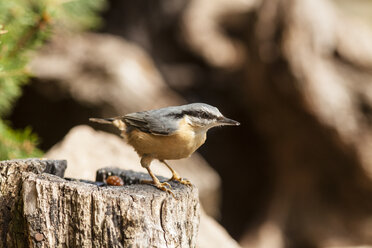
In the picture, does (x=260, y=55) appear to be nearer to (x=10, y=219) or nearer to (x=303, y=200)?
(x=303, y=200)

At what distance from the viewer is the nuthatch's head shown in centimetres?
261

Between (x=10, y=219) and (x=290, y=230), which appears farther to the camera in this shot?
(x=290, y=230)

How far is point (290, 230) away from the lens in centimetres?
644

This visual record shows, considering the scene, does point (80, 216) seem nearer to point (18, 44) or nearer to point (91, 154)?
point (18, 44)

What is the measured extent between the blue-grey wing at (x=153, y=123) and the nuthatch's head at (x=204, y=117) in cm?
10

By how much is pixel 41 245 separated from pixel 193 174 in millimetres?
3562

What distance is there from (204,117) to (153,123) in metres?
0.29

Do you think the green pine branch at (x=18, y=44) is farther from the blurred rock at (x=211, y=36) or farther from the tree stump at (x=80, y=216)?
the blurred rock at (x=211, y=36)

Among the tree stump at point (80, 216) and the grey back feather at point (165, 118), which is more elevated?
the grey back feather at point (165, 118)

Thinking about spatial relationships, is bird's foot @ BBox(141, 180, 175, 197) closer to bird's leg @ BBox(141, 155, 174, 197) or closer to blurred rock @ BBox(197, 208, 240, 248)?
bird's leg @ BBox(141, 155, 174, 197)

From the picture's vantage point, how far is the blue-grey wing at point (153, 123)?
8.56 feet

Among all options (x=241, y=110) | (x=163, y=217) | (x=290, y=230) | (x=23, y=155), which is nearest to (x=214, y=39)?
(x=241, y=110)

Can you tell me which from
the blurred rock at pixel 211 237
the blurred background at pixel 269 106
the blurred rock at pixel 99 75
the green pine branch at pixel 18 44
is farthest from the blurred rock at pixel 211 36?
the green pine branch at pixel 18 44

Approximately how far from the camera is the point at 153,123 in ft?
8.73
